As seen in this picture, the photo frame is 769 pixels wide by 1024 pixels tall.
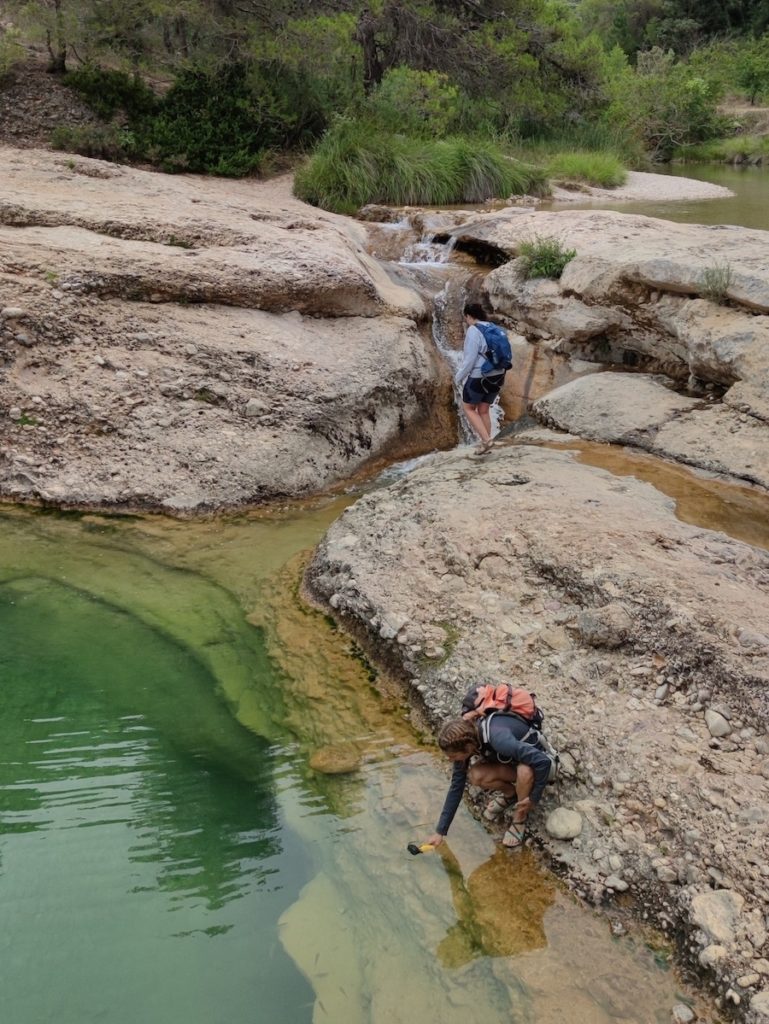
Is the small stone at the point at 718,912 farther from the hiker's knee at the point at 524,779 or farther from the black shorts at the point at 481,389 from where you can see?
the black shorts at the point at 481,389

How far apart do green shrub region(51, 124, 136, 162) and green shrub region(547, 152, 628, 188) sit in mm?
8332

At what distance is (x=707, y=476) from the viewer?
584 centimetres

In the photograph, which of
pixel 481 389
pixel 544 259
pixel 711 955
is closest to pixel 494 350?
pixel 481 389

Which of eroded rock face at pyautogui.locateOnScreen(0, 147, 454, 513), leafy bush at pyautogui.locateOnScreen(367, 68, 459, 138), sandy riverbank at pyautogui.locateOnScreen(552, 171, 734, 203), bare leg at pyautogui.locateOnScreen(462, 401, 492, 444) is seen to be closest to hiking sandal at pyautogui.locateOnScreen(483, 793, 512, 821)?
eroded rock face at pyautogui.locateOnScreen(0, 147, 454, 513)

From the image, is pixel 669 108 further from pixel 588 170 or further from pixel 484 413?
pixel 484 413

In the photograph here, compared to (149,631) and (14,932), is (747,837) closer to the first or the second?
(14,932)

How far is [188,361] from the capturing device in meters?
6.74

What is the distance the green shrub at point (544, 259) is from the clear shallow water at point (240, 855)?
5.34 m

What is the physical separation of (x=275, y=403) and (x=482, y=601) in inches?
120

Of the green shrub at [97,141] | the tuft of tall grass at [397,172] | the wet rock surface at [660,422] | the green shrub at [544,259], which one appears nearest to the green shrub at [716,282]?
the wet rock surface at [660,422]

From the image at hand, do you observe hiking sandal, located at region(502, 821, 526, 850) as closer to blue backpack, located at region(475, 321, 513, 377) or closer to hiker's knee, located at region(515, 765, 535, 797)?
hiker's knee, located at region(515, 765, 535, 797)

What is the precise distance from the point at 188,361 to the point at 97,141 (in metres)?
9.55

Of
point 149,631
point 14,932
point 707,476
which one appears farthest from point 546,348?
point 14,932

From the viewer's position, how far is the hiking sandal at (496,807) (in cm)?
339
